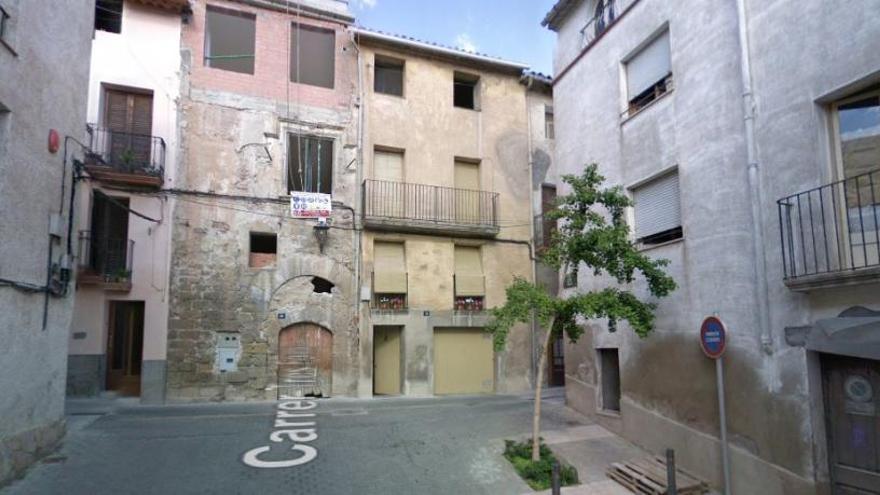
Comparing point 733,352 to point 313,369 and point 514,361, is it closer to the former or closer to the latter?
point 514,361

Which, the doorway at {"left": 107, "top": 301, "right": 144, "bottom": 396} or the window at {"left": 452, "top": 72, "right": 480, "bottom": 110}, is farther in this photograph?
the window at {"left": 452, "top": 72, "right": 480, "bottom": 110}

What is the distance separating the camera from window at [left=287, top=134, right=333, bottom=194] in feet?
48.1

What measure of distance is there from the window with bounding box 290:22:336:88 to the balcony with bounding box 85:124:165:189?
164 inches

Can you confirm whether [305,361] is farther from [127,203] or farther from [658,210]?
[658,210]

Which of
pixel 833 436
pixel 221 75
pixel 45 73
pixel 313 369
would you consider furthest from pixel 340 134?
pixel 833 436

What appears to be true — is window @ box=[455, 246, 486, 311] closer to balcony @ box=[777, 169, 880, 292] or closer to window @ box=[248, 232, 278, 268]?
window @ box=[248, 232, 278, 268]

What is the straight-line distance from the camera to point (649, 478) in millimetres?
7785

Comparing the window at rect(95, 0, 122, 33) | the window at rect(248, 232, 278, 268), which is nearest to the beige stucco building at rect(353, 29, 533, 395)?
the window at rect(248, 232, 278, 268)

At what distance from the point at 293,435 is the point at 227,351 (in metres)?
4.54

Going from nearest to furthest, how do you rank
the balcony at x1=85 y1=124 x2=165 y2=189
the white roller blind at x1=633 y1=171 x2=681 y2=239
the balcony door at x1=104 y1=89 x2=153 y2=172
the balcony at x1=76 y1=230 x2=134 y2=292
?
the white roller blind at x1=633 y1=171 x2=681 y2=239 < the balcony at x1=76 y1=230 x2=134 y2=292 < the balcony at x1=85 y1=124 x2=165 y2=189 < the balcony door at x1=104 y1=89 x2=153 y2=172

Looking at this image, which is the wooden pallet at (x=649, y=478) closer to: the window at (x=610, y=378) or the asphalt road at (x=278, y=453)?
the asphalt road at (x=278, y=453)

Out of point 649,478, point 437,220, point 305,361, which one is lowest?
point 649,478

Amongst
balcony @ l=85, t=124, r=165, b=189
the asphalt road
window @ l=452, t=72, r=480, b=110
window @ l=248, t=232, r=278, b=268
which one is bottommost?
the asphalt road

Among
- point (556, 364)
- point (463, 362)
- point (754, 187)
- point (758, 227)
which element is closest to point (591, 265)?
point (758, 227)
